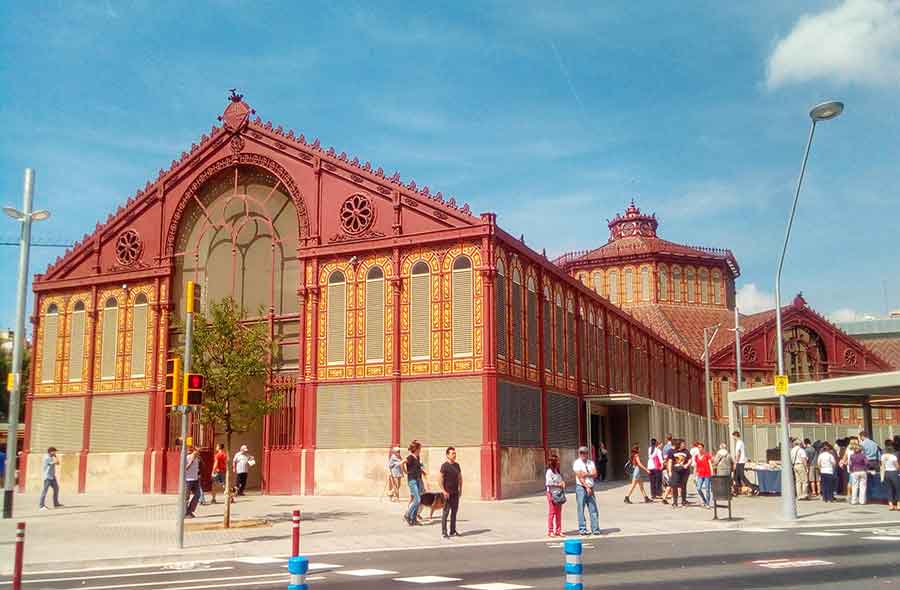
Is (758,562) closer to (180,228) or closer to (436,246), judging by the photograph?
(436,246)

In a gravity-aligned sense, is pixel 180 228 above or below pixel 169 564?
above

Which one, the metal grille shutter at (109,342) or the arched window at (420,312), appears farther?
the metal grille shutter at (109,342)

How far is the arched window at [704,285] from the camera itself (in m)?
72.1

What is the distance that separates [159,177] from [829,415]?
49.3 m

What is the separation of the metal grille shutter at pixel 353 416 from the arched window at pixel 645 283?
43.7 meters

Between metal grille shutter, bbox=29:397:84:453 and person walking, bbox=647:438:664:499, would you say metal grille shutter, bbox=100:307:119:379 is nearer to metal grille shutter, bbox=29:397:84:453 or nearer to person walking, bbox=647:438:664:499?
metal grille shutter, bbox=29:397:84:453

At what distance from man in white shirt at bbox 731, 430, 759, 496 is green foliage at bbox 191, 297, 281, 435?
565 inches

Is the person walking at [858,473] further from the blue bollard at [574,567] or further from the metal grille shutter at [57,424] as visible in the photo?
the metal grille shutter at [57,424]

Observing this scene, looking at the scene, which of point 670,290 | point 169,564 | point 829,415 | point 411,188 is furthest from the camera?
point 670,290

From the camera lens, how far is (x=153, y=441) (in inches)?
1362

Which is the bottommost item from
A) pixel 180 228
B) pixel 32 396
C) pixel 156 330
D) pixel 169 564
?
pixel 169 564

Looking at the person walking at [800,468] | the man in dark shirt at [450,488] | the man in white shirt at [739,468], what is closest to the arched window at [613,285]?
the man in white shirt at [739,468]

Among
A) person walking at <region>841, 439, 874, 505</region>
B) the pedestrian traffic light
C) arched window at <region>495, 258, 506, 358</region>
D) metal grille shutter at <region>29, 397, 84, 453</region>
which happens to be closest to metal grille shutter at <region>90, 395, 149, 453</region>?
metal grille shutter at <region>29, 397, 84, 453</region>

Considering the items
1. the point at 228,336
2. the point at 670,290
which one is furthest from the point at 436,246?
the point at 670,290
